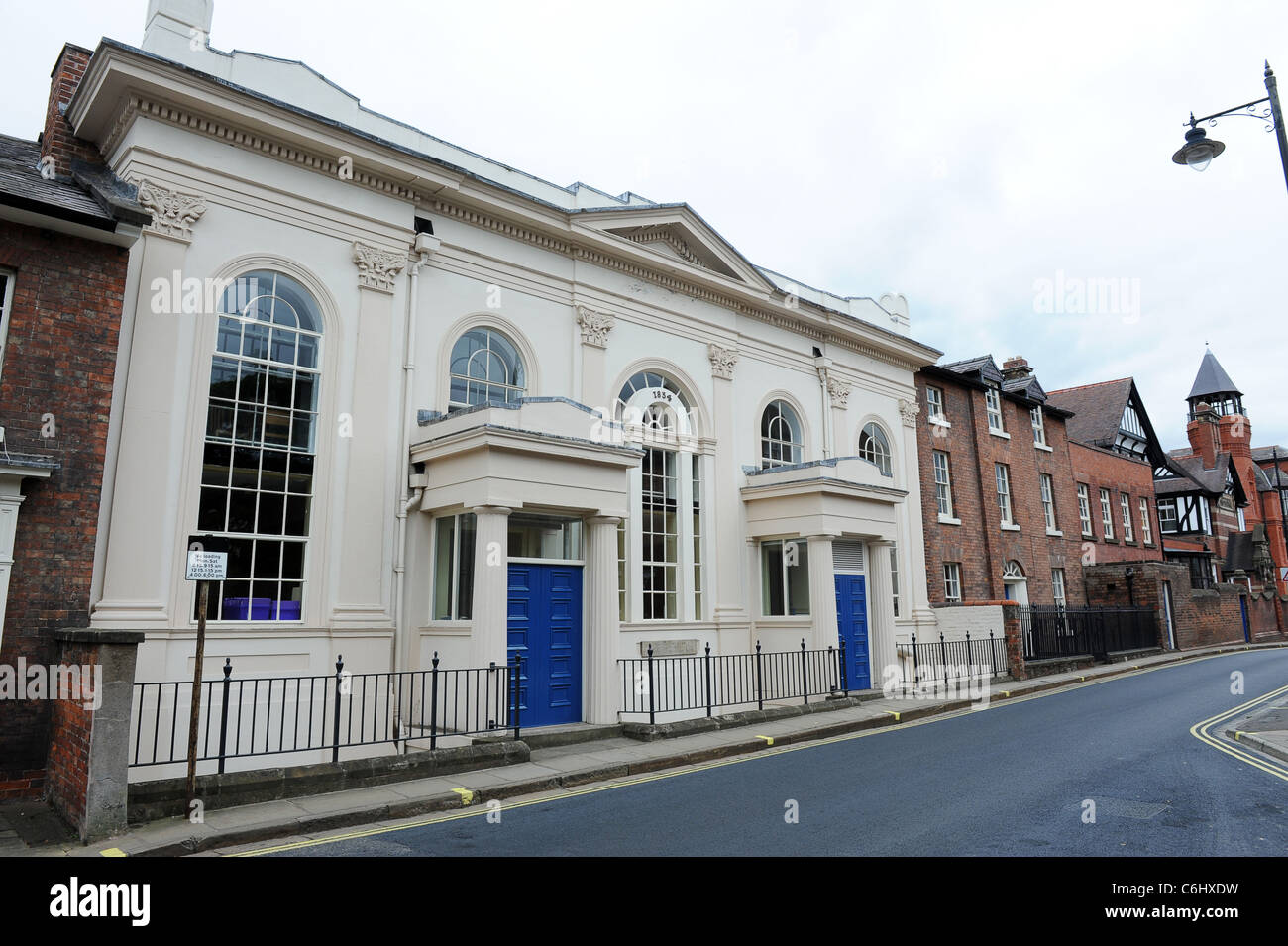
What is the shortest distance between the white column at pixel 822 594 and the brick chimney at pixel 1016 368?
17.1m

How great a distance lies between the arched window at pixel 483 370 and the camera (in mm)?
13562

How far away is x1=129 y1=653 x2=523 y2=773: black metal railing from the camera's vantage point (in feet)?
31.1

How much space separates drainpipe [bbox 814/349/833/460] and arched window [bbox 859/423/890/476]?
4.86 feet

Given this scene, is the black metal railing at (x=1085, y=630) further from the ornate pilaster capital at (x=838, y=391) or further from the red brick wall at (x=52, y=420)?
the red brick wall at (x=52, y=420)

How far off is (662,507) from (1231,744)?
9551 millimetres

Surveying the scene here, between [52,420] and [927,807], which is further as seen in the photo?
Answer: [52,420]

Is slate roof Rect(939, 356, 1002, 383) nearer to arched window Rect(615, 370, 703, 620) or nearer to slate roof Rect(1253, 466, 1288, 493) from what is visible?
arched window Rect(615, 370, 703, 620)

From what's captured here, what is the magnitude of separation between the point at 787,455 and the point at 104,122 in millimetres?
14156

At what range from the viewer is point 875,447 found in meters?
21.6

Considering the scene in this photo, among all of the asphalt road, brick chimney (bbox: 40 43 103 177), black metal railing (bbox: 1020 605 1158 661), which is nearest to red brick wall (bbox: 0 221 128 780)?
brick chimney (bbox: 40 43 103 177)

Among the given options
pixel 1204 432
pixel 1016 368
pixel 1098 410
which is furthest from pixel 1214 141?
pixel 1204 432

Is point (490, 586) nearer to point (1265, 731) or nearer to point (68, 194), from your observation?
point (68, 194)
